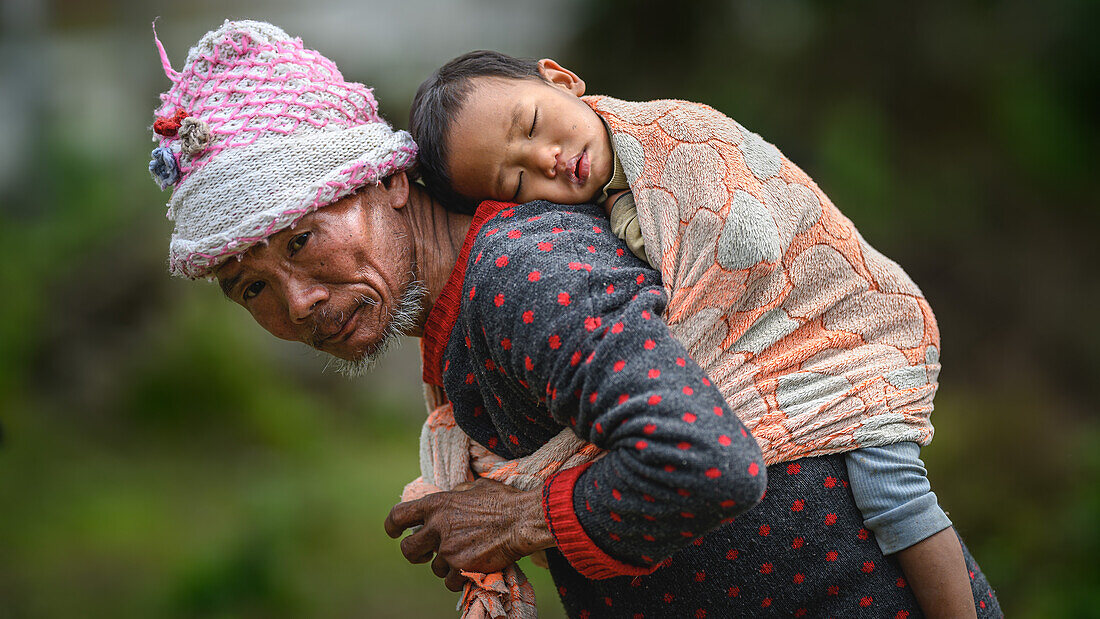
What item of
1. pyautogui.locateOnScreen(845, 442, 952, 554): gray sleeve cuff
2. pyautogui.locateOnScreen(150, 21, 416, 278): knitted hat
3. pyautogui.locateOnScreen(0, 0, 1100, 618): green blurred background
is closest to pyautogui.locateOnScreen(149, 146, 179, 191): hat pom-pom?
pyautogui.locateOnScreen(150, 21, 416, 278): knitted hat

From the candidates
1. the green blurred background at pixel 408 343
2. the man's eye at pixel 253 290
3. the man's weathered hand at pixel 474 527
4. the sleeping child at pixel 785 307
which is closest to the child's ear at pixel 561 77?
the sleeping child at pixel 785 307

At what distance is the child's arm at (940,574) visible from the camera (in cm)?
160

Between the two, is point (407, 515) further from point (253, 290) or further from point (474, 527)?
point (253, 290)

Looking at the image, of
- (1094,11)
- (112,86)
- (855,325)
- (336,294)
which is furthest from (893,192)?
(112,86)

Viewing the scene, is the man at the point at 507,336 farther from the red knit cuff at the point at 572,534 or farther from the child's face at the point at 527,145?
the child's face at the point at 527,145

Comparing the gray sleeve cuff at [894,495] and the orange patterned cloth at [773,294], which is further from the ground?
the orange patterned cloth at [773,294]

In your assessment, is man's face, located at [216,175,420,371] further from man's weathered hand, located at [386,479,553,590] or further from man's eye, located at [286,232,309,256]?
man's weathered hand, located at [386,479,553,590]

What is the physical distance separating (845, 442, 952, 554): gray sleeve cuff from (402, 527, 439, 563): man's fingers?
0.77 meters

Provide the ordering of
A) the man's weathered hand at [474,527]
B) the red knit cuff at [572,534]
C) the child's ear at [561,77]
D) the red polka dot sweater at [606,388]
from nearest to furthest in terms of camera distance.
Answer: the red polka dot sweater at [606,388], the red knit cuff at [572,534], the man's weathered hand at [474,527], the child's ear at [561,77]

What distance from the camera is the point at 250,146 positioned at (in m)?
1.71

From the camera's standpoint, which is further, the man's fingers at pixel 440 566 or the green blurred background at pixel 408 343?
the green blurred background at pixel 408 343

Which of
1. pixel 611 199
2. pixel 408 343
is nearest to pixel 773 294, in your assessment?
pixel 611 199

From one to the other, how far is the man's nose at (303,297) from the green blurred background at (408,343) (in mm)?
3095

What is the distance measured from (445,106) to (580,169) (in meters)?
0.31
